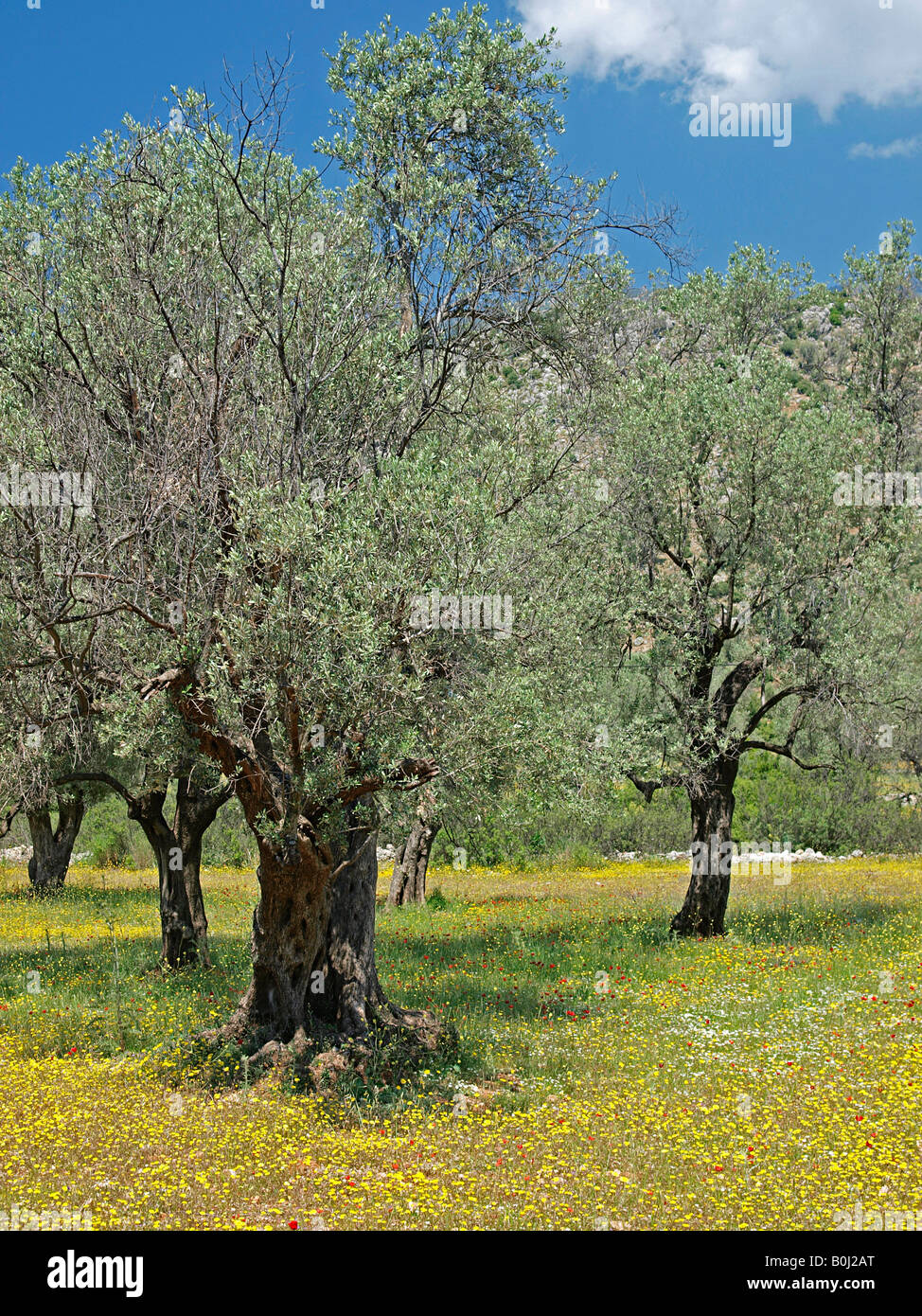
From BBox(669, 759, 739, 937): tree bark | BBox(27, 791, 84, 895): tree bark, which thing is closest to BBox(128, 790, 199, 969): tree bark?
BBox(669, 759, 739, 937): tree bark

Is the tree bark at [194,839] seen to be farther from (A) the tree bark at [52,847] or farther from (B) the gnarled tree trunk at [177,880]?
(A) the tree bark at [52,847]

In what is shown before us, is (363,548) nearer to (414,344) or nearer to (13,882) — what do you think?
(414,344)

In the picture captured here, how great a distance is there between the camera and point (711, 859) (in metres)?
18.3

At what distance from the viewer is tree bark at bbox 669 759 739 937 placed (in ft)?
60.2

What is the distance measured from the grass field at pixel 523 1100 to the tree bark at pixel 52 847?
38.4ft

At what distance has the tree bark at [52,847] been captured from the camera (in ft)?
96.2

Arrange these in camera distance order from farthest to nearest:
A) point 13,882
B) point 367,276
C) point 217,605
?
point 13,882, point 367,276, point 217,605

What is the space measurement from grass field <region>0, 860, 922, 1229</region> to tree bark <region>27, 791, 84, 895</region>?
461 inches

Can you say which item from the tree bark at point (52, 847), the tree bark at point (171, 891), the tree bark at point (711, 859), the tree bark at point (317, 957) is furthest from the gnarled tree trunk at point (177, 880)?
the tree bark at point (52, 847)

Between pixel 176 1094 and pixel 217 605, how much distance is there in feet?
16.7

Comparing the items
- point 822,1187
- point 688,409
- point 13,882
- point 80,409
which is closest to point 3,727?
point 80,409

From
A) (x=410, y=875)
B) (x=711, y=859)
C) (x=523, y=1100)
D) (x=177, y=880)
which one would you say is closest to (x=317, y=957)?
(x=523, y=1100)

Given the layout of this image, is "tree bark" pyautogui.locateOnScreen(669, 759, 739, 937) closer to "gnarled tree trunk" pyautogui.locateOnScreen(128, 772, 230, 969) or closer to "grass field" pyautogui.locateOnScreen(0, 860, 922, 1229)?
"grass field" pyautogui.locateOnScreen(0, 860, 922, 1229)

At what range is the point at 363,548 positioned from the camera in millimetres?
8797
